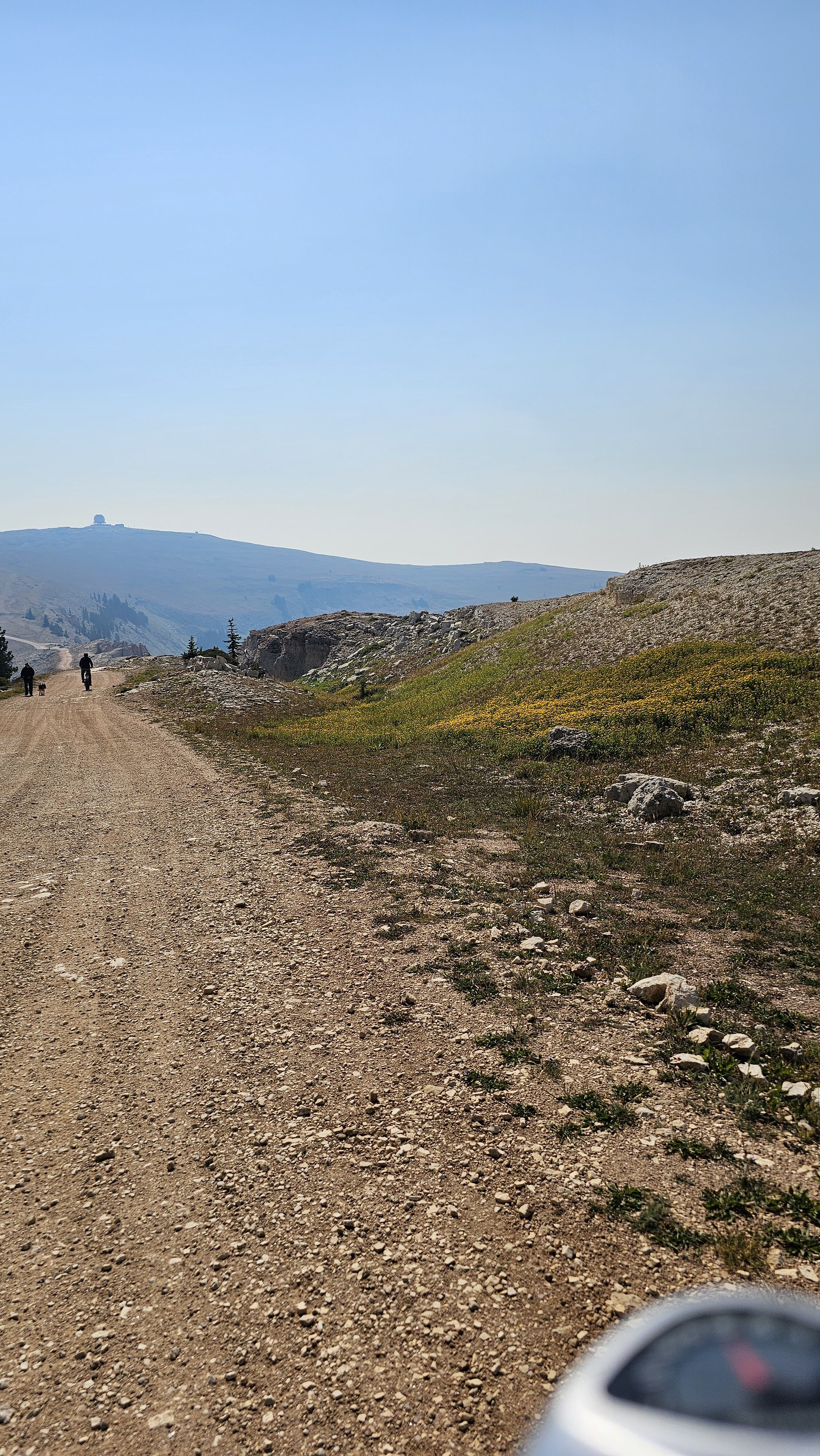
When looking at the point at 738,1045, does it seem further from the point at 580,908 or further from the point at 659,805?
the point at 659,805

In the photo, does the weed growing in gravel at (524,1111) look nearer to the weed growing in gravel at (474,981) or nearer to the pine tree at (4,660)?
the weed growing in gravel at (474,981)

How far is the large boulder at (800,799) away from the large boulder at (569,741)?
22.9ft

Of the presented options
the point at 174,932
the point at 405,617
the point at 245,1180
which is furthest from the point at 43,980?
the point at 405,617

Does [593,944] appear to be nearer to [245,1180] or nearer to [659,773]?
[245,1180]

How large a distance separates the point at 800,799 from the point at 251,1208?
1402 centimetres

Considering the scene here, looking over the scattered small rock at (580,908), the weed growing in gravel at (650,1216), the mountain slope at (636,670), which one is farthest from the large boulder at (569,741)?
the weed growing in gravel at (650,1216)

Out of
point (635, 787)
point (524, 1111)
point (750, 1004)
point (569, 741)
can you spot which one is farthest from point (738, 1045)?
point (569, 741)

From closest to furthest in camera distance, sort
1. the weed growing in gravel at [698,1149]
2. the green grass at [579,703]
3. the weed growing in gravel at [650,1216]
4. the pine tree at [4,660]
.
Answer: the weed growing in gravel at [650,1216]
the weed growing in gravel at [698,1149]
the green grass at [579,703]
the pine tree at [4,660]

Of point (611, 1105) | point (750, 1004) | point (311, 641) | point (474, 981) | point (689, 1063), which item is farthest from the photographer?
point (311, 641)

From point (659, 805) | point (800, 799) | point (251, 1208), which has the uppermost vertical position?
point (800, 799)

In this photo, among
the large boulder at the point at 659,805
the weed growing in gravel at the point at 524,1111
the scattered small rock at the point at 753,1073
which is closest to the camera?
the weed growing in gravel at the point at 524,1111

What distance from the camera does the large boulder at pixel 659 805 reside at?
634 inches

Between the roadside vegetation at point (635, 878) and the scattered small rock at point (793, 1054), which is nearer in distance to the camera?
the roadside vegetation at point (635, 878)

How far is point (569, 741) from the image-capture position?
22422 millimetres
